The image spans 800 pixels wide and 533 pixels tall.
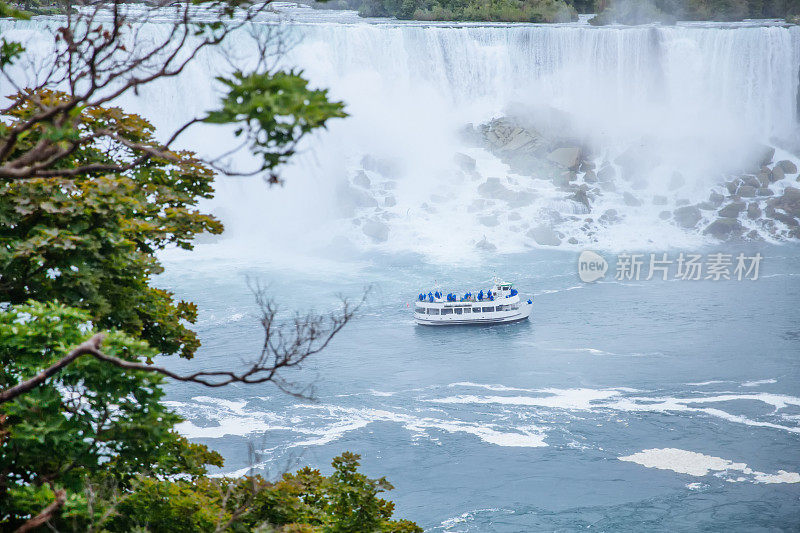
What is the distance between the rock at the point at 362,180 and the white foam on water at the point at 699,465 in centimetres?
3651

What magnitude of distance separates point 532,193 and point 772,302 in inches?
819

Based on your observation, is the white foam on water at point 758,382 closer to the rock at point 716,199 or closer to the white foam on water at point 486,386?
the white foam on water at point 486,386

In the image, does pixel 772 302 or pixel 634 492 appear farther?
pixel 772 302

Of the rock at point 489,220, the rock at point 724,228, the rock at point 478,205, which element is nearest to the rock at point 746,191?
the rock at point 724,228

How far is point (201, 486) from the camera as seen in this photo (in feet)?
34.4

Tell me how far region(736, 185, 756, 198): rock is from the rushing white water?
249 centimetres

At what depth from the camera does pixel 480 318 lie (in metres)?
38.0

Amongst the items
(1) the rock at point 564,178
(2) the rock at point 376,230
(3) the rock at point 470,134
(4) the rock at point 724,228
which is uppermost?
(3) the rock at point 470,134

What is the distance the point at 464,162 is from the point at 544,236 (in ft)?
36.9

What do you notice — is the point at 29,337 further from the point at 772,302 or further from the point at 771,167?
the point at 771,167

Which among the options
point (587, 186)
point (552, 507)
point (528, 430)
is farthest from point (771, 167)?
point (552, 507)

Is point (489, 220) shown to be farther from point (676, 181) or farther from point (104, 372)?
point (104, 372)

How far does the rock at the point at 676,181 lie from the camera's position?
58.6 meters

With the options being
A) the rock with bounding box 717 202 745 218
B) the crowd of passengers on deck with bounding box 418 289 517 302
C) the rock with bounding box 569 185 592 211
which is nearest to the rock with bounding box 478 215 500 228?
the rock with bounding box 569 185 592 211
